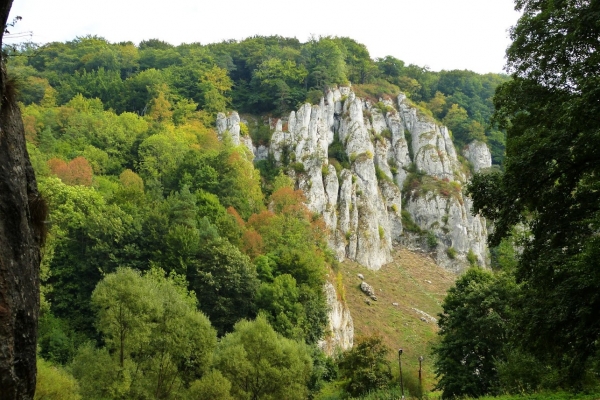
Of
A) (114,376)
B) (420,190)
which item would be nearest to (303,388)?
(114,376)

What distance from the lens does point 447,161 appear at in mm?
75438

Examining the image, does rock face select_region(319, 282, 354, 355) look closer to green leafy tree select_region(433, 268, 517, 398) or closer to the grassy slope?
the grassy slope


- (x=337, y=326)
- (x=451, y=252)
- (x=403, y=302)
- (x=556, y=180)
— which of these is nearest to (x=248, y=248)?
(x=337, y=326)

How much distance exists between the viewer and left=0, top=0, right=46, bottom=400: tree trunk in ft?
18.7

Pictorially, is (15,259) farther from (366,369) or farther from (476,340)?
(366,369)

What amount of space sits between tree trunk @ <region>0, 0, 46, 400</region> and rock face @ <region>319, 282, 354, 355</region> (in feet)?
117

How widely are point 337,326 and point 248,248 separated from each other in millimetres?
11068

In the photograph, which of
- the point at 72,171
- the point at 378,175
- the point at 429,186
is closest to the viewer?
the point at 72,171

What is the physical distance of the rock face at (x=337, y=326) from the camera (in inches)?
1629

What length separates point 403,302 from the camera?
51625mm

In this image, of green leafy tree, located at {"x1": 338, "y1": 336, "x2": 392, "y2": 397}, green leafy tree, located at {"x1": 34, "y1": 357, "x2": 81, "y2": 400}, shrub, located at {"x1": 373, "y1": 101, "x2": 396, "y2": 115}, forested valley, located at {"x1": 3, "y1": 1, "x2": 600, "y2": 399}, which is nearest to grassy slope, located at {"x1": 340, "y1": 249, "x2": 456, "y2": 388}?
green leafy tree, located at {"x1": 338, "y1": 336, "x2": 392, "y2": 397}

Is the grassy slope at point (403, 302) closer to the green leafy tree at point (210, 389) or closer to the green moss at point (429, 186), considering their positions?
the green moss at point (429, 186)

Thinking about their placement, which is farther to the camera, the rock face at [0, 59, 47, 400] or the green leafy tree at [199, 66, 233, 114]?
the green leafy tree at [199, 66, 233, 114]

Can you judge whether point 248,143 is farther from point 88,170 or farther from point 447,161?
point 447,161
